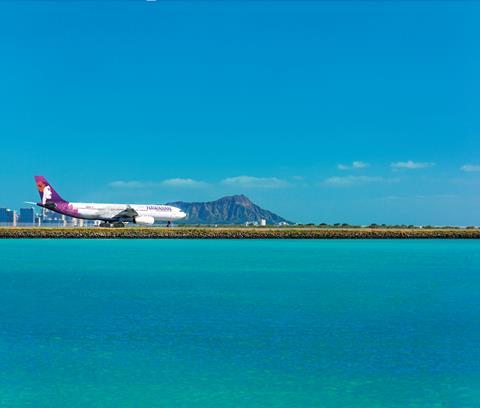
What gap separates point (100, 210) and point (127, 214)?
541cm

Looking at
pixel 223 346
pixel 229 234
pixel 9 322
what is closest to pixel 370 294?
pixel 223 346

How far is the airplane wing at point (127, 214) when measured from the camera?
124 meters

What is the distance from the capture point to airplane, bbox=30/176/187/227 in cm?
12156

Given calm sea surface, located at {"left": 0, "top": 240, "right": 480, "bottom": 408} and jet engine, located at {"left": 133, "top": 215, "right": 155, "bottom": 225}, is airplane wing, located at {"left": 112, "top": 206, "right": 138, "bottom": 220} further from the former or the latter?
calm sea surface, located at {"left": 0, "top": 240, "right": 480, "bottom": 408}

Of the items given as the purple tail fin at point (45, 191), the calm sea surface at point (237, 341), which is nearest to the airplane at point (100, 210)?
the purple tail fin at point (45, 191)

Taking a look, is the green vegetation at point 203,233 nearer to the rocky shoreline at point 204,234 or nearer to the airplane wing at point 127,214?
the rocky shoreline at point 204,234

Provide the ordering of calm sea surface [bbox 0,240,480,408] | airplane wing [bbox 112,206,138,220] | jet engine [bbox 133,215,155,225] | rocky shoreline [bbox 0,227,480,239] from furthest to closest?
jet engine [bbox 133,215,155,225], airplane wing [bbox 112,206,138,220], rocky shoreline [bbox 0,227,480,239], calm sea surface [bbox 0,240,480,408]

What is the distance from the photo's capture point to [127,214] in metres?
125

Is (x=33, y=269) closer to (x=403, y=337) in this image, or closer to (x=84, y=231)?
(x=403, y=337)

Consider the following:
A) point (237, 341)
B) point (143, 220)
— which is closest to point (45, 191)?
point (143, 220)

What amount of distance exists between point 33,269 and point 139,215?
217ft

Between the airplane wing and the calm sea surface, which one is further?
the airplane wing

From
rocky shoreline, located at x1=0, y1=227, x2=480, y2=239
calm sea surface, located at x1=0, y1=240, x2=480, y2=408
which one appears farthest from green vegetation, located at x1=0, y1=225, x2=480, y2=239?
calm sea surface, located at x1=0, y1=240, x2=480, y2=408

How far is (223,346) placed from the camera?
26438 millimetres
